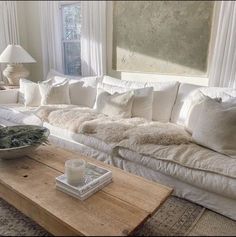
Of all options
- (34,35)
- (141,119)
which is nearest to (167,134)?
(141,119)

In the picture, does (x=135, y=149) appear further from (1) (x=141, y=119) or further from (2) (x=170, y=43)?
(2) (x=170, y=43)

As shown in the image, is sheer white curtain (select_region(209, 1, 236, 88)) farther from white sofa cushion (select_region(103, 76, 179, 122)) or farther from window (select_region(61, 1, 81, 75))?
window (select_region(61, 1, 81, 75))

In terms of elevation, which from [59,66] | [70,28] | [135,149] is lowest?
[135,149]

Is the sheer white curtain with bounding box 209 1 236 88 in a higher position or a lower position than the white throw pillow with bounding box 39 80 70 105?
higher

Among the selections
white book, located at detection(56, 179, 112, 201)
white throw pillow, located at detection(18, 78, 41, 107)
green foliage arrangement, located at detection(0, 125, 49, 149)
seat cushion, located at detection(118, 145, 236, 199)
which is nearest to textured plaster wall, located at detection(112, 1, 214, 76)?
white throw pillow, located at detection(18, 78, 41, 107)

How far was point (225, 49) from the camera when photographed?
93.5 inches

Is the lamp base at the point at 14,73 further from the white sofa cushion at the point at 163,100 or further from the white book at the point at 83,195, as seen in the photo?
the white book at the point at 83,195

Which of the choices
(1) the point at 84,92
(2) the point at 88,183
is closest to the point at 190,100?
(1) the point at 84,92

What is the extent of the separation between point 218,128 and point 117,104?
1069 mm

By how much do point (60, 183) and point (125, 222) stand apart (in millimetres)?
422

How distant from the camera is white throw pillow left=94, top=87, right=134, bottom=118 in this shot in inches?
97.7

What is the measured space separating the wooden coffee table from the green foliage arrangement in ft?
0.42

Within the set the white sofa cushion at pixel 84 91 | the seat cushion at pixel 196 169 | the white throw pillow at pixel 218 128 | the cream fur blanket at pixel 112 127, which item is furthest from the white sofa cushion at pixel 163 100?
the white sofa cushion at pixel 84 91

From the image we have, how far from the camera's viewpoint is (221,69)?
243cm
